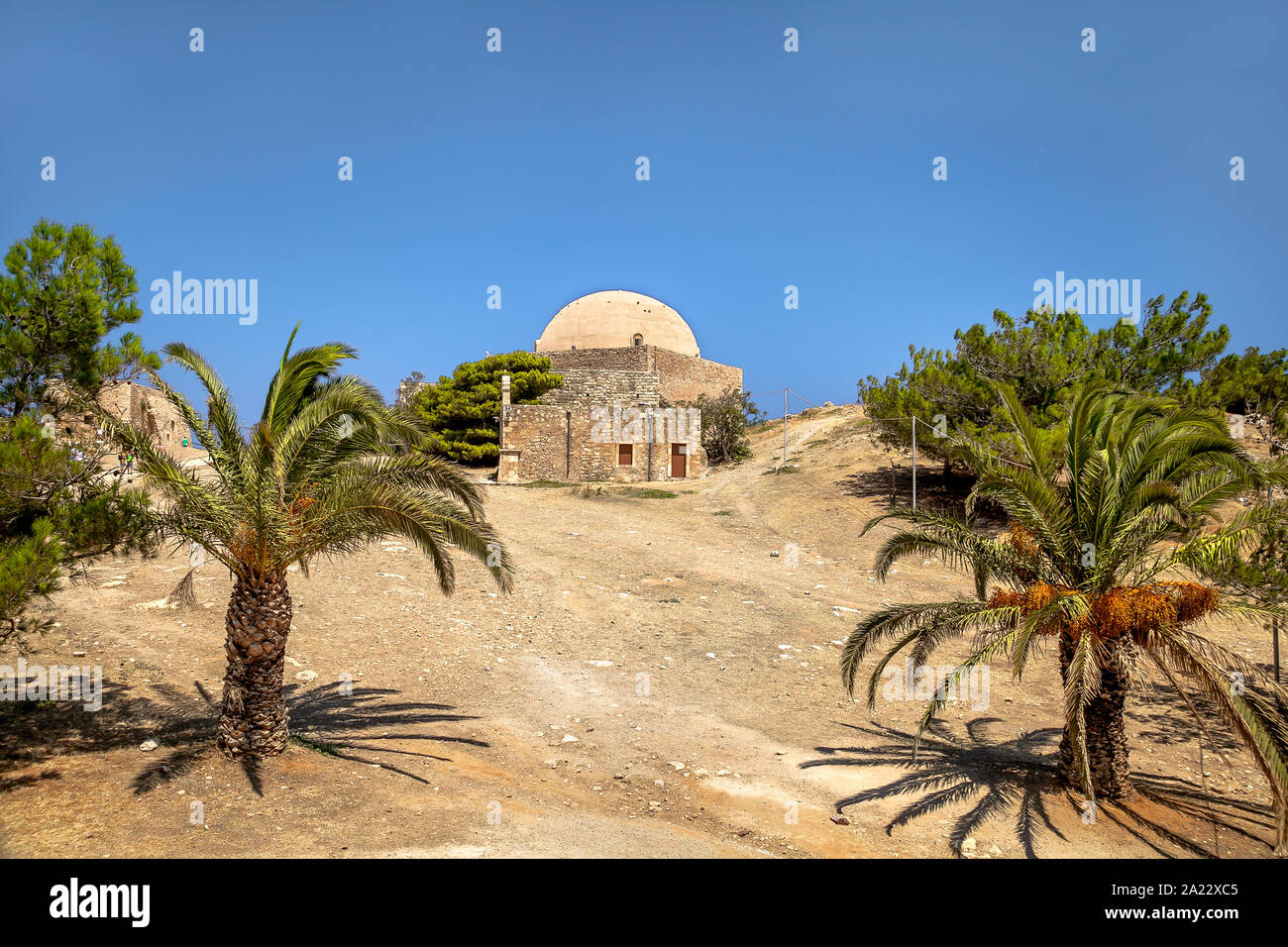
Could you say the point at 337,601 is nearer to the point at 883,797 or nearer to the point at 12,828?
the point at 12,828

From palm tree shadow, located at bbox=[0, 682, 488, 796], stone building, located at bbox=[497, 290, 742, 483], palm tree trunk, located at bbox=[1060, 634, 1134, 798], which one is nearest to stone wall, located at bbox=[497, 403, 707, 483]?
stone building, located at bbox=[497, 290, 742, 483]

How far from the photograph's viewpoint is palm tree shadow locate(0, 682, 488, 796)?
263 inches

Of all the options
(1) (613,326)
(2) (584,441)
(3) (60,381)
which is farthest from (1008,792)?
(1) (613,326)

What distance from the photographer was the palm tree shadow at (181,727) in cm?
669

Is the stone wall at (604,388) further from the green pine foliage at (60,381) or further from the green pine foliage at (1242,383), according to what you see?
the green pine foliage at (60,381)

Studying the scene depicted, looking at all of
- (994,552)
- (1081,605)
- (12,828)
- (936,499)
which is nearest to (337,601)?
(12,828)

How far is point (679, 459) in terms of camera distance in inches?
1130

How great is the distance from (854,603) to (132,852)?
1221 cm

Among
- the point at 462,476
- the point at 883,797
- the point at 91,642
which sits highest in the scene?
the point at 462,476

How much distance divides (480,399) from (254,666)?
23.2 m

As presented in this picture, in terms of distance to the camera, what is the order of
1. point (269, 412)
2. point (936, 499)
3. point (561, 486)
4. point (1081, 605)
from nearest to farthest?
point (1081, 605)
point (269, 412)
point (936, 499)
point (561, 486)

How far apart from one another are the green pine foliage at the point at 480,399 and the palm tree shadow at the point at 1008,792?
876 inches
